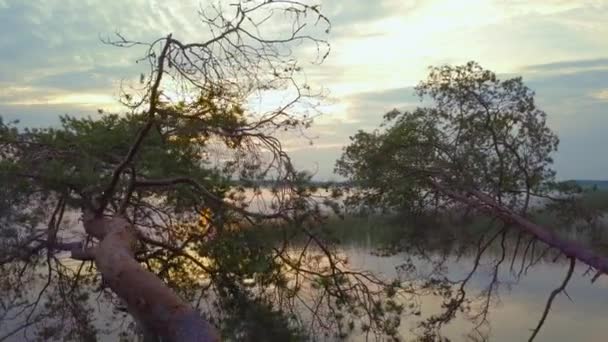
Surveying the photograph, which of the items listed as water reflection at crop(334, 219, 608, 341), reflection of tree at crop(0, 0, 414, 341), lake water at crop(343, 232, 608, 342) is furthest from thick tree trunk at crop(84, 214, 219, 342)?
lake water at crop(343, 232, 608, 342)

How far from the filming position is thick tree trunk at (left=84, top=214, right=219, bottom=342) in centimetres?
368

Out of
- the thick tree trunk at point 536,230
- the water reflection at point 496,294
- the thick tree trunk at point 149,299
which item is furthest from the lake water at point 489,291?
the thick tree trunk at point 149,299

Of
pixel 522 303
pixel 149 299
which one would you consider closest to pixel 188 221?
pixel 149 299

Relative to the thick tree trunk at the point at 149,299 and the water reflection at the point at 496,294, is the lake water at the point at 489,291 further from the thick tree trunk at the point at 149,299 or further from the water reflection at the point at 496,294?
the thick tree trunk at the point at 149,299

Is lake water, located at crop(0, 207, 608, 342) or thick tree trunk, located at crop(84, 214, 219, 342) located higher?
thick tree trunk, located at crop(84, 214, 219, 342)

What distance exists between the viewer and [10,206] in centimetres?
649

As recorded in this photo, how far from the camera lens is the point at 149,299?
3.92 meters

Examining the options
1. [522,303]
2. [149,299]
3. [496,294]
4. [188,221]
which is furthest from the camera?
[522,303]


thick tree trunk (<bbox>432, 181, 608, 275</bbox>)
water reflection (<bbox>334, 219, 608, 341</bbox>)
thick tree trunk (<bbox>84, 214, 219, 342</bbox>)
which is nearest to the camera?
thick tree trunk (<bbox>84, 214, 219, 342</bbox>)

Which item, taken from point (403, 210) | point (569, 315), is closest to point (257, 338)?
point (403, 210)

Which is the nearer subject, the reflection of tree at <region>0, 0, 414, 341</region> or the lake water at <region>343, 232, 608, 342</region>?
Answer: the reflection of tree at <region>0, 0, 414, 341</region>

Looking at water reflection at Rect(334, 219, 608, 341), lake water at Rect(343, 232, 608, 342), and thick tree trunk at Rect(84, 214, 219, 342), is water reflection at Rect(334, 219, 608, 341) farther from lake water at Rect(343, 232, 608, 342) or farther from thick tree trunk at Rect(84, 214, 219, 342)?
thick tree trunk at Rect(84, 214, 219, 342)

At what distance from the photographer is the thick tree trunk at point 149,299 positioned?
12.1ft

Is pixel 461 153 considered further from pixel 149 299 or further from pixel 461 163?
pixel 149 299
